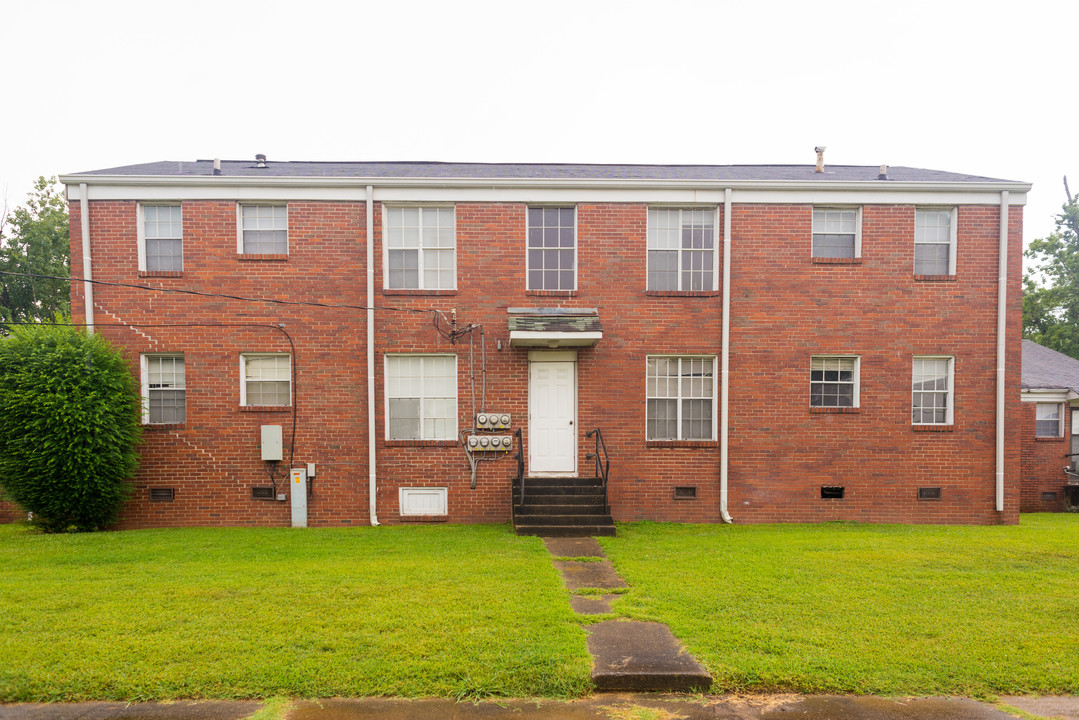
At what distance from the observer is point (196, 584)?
6531 mm

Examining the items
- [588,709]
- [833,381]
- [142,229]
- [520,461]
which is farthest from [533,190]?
[588,709]

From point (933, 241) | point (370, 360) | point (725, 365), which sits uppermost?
point (933, 241)

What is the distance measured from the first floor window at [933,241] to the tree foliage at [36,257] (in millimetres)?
26774

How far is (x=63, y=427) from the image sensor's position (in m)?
9.58

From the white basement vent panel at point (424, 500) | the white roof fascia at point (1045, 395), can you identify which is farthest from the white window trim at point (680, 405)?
the white roof fascia at point (1045, 395)

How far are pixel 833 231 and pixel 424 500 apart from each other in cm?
916

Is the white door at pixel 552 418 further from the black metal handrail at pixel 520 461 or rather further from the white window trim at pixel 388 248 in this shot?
the white window trim at pixel 388 248

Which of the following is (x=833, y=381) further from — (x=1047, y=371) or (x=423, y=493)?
(x=1047, y=371)

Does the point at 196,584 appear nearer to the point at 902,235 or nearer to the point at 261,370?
the point at 261,370

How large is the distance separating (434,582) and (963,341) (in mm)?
10569

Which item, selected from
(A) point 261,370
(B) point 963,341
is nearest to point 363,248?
(A) point 261,370

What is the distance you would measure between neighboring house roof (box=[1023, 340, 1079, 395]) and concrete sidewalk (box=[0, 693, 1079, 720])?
1469cm

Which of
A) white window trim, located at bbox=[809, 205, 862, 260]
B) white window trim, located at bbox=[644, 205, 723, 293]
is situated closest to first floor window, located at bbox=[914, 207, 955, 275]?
white window trim, located at bbox=[809, 205, 862, 260]

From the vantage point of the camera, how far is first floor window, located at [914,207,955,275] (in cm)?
1128
